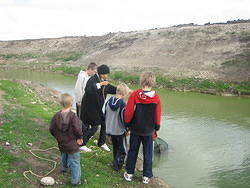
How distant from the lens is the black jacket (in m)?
7.21

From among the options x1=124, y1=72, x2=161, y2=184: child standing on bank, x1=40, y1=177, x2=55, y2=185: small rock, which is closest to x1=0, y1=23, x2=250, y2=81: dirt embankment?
x1=124, y1=72, x2=161, y2=184: child standing on bank

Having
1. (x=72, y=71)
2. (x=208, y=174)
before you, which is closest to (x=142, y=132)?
(x=208, y=174)

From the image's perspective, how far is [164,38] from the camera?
40719 millimetres

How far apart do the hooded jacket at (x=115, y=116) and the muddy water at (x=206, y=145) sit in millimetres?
2119

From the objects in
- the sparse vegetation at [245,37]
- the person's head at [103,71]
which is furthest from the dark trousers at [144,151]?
the sparse vegetation at [245,37]

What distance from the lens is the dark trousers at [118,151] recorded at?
21.9 feet

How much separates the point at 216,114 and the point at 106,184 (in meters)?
10.6

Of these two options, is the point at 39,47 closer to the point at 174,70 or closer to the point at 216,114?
the point at 174,70

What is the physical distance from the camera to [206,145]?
10.3 meters

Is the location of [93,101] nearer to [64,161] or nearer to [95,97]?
[95,97]

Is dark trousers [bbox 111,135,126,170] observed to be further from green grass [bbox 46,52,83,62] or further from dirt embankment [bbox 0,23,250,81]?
green grass [bbox 46,52,83,62]

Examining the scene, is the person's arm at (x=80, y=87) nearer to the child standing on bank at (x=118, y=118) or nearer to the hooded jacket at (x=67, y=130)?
the child standing on bank at (x=118, y=118)

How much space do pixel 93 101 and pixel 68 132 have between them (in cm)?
189

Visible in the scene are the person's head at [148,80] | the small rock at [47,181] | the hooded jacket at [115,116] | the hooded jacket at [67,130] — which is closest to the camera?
the hooded jacket at [67,130]
